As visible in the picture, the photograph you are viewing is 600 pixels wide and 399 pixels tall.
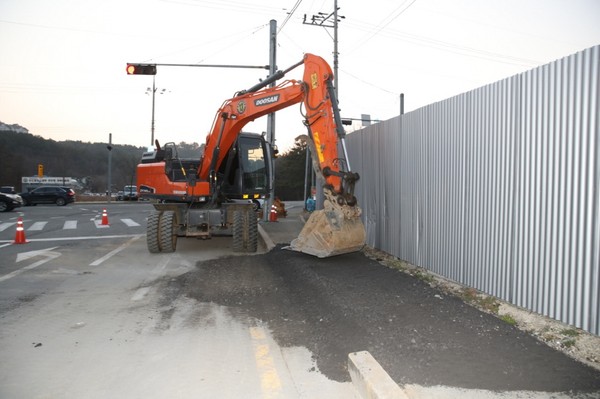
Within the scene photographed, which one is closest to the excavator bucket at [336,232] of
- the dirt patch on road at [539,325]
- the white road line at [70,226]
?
the dirt patch on road at [539,325]

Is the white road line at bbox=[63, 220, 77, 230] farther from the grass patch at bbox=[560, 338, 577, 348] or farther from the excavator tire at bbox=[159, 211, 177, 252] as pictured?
the grass patch at bbox=[560, 338, 577, 348]

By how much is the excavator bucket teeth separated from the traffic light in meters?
11.4

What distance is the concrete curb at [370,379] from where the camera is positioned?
3145 mm

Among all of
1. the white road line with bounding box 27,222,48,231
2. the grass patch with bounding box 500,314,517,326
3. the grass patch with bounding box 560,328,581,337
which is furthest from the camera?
the white road line with bounding box 27,222,48,231

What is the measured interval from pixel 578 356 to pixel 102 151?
13164 cm

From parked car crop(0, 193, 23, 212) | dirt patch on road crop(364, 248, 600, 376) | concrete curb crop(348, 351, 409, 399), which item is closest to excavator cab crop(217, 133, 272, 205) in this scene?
dirt patch on road crop(364, 248, 600, 376)

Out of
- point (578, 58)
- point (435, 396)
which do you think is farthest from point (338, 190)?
point (435, 396)

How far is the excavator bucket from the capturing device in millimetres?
7781

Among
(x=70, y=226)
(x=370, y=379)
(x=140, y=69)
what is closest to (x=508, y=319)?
(x=370, y=379)

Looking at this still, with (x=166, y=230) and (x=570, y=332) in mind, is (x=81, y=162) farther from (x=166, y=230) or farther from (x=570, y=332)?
(x=570, y=332)

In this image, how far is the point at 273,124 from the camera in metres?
17.0

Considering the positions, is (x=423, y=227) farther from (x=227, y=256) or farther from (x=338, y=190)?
(x=227, y=256)

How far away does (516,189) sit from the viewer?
17.1 ft

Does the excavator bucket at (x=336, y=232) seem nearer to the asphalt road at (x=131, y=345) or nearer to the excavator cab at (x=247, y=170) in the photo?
the asphalt road at (x=131, y=345)
